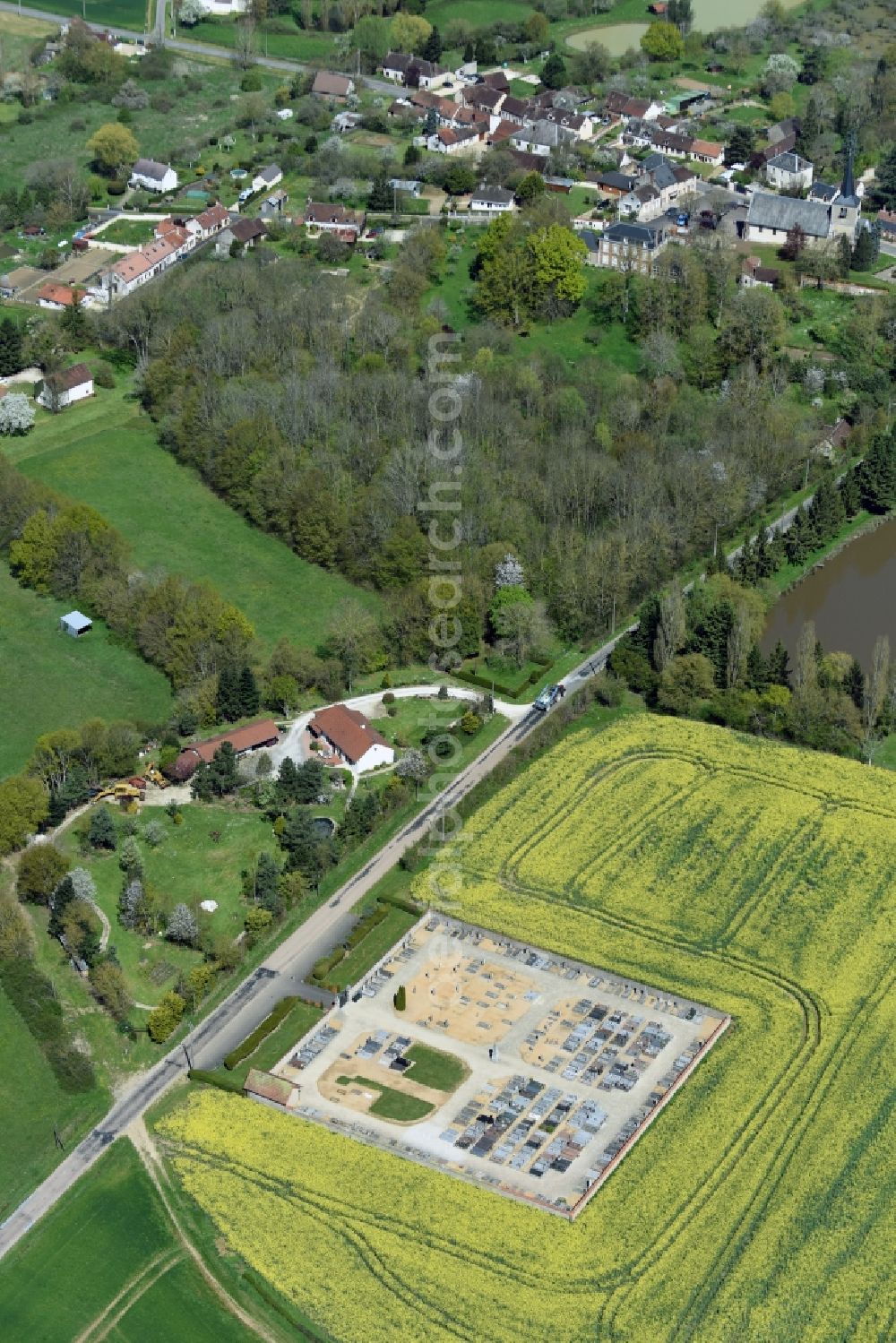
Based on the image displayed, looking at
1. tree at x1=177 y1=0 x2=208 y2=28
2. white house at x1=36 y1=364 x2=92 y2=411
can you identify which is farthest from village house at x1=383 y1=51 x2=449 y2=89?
white house at x1=36 y1=364 x2=92 y2=411

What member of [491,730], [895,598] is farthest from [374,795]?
[895,598]

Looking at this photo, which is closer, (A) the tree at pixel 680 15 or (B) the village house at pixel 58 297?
(B) the village house at pixel 58 297

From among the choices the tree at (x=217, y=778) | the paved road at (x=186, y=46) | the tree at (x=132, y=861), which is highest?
the paved road at (x=186, y=46)

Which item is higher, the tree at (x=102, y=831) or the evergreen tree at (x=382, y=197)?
the evergreen tree at (x=382, y=197)

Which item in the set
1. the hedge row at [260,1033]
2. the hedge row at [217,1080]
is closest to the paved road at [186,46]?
the hedge row at [260,1033]

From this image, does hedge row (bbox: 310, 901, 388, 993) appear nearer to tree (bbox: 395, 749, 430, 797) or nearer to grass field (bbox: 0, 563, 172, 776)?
tree (bbox: 395, 749, 430, 797)

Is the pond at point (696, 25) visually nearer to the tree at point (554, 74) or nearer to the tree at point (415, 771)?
the tree at point (554, 74)

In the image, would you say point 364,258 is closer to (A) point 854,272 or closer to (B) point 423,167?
(B) point 423,167
